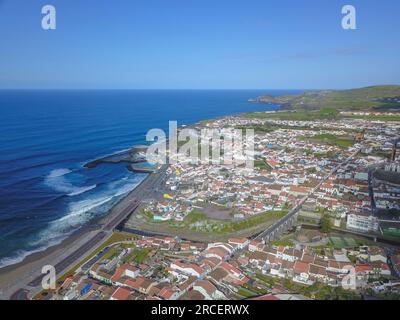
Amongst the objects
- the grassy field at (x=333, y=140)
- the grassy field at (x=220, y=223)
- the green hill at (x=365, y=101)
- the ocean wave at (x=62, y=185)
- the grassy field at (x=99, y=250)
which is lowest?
the grassy field at (x=99, y=250)

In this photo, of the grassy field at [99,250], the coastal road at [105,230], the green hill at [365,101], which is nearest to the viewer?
the coastal road at [105,230]

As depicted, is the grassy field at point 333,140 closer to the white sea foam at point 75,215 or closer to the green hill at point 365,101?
the white sea foam at point 75,215

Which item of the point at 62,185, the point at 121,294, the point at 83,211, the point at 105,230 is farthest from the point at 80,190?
the point at 121,294

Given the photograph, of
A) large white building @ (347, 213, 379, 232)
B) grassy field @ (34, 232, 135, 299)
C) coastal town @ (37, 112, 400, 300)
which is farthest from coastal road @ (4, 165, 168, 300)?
→ large white building @ (347, 213, 379, 232)

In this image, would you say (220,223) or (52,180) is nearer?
(220,223)

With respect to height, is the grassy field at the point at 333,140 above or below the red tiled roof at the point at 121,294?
above

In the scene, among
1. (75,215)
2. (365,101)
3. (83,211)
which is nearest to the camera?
(75,215)

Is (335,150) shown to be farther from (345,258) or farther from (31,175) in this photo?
(31,175)

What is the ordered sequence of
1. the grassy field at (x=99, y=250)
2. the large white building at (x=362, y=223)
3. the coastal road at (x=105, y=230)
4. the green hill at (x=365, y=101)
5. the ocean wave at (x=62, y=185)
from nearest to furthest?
the coastal road at (x=105, y=230) < the grassy field at (x=99, y=250) < the large white building at (x=362, y=223) < the ocean wave at (x=62, y=185) < the green hill at (x=365, y=101)

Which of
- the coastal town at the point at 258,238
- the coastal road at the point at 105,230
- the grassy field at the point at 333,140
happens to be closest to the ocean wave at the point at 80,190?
the coastal road at the point at 105,230

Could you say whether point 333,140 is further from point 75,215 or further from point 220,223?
point 75,215
